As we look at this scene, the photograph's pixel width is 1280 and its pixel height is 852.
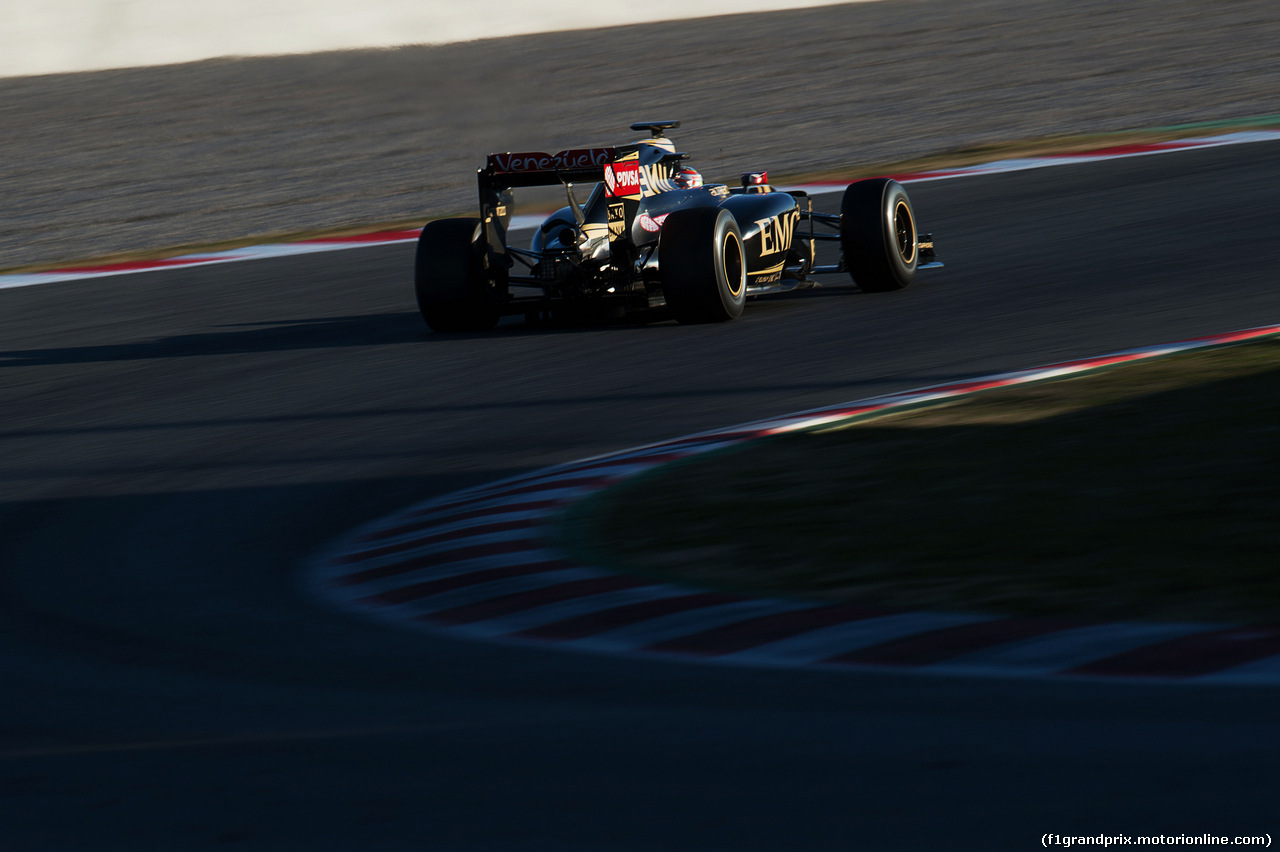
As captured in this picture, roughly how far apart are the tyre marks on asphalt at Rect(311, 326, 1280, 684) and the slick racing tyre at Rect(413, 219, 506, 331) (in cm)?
429

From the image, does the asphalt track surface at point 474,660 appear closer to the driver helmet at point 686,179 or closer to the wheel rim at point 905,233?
the wheel rim at point 905,233

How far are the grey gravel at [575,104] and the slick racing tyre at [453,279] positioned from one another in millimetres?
2723

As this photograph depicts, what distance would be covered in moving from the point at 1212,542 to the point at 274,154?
22.3 metres

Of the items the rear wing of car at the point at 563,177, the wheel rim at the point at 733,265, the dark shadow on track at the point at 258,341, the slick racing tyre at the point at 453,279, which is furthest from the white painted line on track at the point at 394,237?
the wheel rim at the point at 733,265

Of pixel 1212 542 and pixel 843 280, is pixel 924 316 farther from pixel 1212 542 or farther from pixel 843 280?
pixel 1212 542

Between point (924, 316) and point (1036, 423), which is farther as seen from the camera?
point (924, 316)

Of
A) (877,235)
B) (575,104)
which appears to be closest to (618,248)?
(877,235)

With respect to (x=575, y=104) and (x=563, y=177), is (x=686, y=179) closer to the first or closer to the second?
(x=563, y=177)

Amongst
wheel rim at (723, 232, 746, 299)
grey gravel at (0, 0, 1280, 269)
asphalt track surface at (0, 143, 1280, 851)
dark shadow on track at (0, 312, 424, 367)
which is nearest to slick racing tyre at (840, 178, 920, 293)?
asphalt track surface at (0, 143, 1280, 851)

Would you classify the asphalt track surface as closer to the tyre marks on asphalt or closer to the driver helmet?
the tyre marks on asphalt

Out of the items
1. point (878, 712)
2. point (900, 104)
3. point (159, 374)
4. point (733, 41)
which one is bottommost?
point (878, 712)

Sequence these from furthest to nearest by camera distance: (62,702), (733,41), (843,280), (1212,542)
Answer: (733,41) → (843,280) → (1212,542) → (62,702)

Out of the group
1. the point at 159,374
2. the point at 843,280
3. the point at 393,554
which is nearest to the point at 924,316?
the point at 843,280

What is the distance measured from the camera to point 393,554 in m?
5.80
